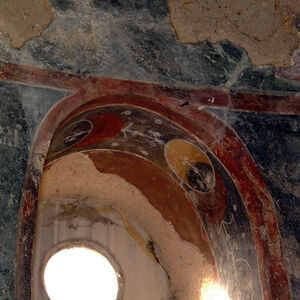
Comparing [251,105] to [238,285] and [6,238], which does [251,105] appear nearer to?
[238,285]

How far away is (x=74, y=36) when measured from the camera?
16.3 ft

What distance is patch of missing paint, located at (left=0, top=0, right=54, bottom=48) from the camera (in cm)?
473

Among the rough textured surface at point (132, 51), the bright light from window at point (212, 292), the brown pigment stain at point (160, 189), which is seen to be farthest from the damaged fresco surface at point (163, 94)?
the brown pigment stain at point (160, 189)

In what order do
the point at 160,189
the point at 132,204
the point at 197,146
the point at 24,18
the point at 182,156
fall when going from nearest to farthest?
the point at 24,18 → the point at 197,146 → the point at 182,156 → the point at 160,189 → the point at 132,204

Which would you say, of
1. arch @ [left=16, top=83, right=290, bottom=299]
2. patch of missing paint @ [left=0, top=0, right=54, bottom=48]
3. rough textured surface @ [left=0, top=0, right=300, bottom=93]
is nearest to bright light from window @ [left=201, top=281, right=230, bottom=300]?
arch @ [left=16, top=83, right=290, bottom=299]

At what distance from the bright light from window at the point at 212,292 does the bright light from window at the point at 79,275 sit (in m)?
1.07

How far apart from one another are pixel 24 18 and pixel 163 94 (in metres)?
1.39

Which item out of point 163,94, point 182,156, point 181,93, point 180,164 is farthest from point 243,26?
point 180,164

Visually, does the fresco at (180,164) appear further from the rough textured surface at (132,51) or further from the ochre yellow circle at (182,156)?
the rough textured surface at (132,51)

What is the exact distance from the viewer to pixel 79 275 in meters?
7.16

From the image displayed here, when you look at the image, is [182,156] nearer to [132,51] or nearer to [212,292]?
[132,51]

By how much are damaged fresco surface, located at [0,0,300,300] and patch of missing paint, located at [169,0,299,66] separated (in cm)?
6

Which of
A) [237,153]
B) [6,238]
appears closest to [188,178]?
[237,153]

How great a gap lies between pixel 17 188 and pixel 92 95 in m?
1.16
